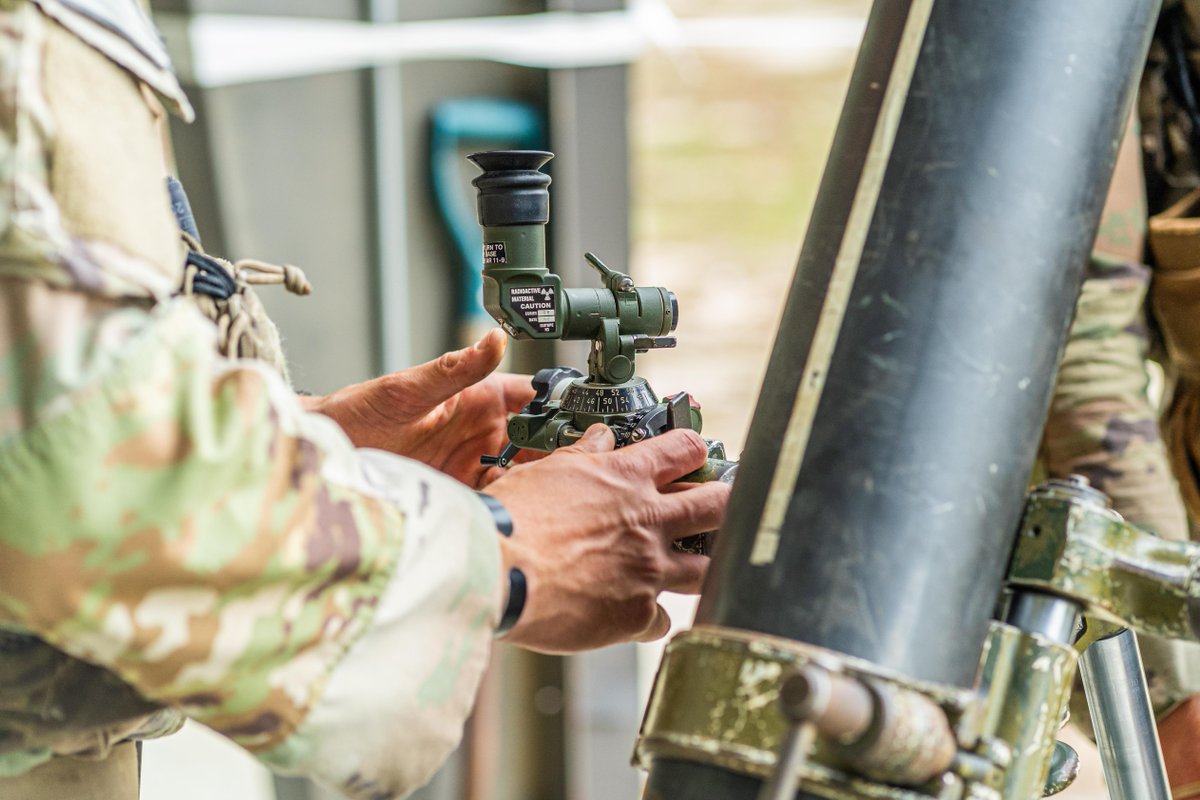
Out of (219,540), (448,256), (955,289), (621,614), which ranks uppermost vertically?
(955,289)

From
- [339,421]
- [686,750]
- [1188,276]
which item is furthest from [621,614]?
[1188,276]

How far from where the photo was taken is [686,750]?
560 mm

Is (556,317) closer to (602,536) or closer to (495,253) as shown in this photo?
(495,253)

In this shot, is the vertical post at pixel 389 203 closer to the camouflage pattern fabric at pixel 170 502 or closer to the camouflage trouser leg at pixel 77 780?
the camouflage trouser leg at pixel 77 780

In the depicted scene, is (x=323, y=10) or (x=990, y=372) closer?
(x=990, y=372)

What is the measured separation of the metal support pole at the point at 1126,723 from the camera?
0.75 meters

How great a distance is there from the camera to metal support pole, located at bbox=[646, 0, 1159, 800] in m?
0.56

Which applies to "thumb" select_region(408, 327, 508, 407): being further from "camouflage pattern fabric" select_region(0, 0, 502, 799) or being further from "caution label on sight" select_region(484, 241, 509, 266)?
"camouflage pattern fabric" select_region(0, 0, 502, 799)

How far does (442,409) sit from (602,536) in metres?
0.44

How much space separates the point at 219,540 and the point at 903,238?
344 millimetres

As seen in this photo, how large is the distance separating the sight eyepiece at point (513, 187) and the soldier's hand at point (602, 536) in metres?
0.26

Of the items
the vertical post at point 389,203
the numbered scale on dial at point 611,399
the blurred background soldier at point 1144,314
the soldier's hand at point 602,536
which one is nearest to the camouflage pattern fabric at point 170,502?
the soldier's hand at point 602,536

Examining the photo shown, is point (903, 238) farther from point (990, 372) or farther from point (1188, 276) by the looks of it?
point (1188, 276)

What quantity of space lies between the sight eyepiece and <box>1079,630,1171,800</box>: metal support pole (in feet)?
1.74
